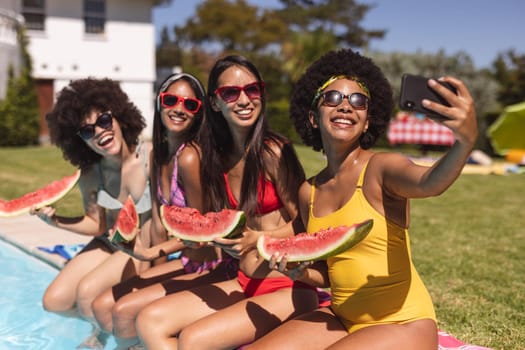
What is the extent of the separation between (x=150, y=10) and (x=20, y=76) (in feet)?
23.9

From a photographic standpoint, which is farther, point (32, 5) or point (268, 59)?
point (268, 59)

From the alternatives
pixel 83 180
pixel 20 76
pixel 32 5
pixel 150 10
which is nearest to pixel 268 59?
pixel 150 10

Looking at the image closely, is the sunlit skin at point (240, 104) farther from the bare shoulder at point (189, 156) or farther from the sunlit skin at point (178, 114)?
the sunlit skin at point (178, 114)

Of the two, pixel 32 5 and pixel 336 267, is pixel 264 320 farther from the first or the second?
pixel 32 5

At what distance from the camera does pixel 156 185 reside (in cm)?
438

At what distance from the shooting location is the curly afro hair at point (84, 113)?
4734 millimetres

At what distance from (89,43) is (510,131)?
24.2 meters

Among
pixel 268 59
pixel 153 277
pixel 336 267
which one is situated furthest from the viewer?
pixel 268 59

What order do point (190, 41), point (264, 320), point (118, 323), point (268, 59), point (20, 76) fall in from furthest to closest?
point (190, 41), point (268, 59), point (20, 76), point (118, 323), point (264, 320)

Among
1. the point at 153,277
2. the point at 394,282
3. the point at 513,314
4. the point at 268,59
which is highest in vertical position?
the point at 268,59

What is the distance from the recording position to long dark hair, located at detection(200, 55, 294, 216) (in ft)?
12.0

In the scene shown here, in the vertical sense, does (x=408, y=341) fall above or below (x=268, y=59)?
below

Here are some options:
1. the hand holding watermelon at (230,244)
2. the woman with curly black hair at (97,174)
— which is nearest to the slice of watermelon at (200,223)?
the hand holding watermelon at (230,244)

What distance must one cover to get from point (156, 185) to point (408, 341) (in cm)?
241
